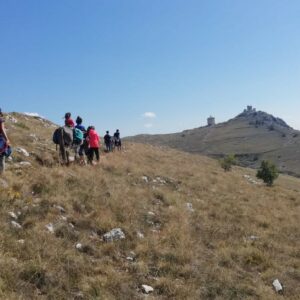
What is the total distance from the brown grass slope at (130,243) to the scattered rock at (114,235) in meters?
0.18

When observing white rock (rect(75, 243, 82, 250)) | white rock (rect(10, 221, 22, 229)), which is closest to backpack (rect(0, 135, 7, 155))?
white rock (rect(10, 221, 22, 229))

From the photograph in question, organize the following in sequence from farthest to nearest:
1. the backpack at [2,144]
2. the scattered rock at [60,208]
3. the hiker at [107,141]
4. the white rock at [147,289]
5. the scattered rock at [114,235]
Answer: the hiker at [107,141], the backpack at [2,144], the scattered rock at [60,208], the scattered rock at [114,235], the white rock at [147,289]

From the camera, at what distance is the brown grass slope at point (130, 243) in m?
7.95

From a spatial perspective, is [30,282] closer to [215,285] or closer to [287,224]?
[215,285]

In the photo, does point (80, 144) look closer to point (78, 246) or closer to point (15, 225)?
point (15, 225)

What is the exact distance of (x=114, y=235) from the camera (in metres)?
10.5

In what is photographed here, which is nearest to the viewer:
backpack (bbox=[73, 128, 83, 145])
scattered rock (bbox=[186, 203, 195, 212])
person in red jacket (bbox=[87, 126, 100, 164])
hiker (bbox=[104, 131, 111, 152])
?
scattered rock (bbox=[186, 203, 195, 212])

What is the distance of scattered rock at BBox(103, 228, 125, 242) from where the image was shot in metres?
10.3

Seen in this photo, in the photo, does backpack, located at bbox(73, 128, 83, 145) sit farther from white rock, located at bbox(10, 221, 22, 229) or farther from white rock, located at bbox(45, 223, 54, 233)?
white rock, located at bbox(10, 221, 22, 229)

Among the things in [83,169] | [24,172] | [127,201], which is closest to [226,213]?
[127,201]

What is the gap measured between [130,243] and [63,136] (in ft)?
26.4

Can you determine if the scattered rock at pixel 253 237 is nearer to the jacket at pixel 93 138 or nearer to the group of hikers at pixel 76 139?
the group of hikers at pixel 76 139

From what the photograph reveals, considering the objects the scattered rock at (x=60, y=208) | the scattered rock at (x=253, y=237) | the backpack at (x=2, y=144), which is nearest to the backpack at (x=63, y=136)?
the backpack at (x=2, y=144)

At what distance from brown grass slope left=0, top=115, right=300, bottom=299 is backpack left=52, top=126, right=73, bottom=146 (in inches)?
38.0
